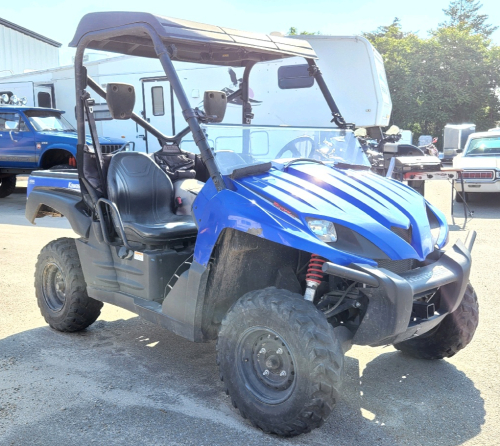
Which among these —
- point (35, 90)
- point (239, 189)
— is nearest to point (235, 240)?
point (239, 189)

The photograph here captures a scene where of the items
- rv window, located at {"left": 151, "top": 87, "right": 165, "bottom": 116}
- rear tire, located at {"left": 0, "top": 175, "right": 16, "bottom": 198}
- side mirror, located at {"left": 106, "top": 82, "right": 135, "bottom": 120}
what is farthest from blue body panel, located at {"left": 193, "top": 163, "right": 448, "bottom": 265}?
rear tire, located at {"left": 0, "top": 175, "right": 16, "bottom": 198}

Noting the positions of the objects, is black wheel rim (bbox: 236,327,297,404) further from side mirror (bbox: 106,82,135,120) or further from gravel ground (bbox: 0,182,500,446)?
side mirror (bbox: 106,82,135,120)

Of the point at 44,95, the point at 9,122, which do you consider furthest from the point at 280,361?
the point at 44,95

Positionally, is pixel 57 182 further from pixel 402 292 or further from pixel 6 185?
pixel 6 185

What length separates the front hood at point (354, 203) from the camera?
9.85ft

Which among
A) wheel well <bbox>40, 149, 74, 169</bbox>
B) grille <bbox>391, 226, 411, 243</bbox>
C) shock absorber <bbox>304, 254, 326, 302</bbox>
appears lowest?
wheel well <bbox>40, 149, 74, 169</bbox>

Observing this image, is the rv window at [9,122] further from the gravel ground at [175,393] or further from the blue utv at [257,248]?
the blue utv at [257,248]

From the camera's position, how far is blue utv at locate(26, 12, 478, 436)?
114 inches

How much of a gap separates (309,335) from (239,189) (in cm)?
92

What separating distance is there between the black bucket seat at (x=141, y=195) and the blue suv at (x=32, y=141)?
27.6ft

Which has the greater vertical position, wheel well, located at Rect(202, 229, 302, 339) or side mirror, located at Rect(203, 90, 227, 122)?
side mirror, located at Rect(203, 90, 227, 122)

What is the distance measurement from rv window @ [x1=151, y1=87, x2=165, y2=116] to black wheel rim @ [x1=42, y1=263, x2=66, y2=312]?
8.84 m

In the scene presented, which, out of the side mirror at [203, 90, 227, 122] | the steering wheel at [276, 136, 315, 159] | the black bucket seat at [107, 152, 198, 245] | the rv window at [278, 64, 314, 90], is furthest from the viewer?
the rv window at [278, 64, 314, 90]

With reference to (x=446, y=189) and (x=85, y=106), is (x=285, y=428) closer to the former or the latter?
(x=85, y=106)
